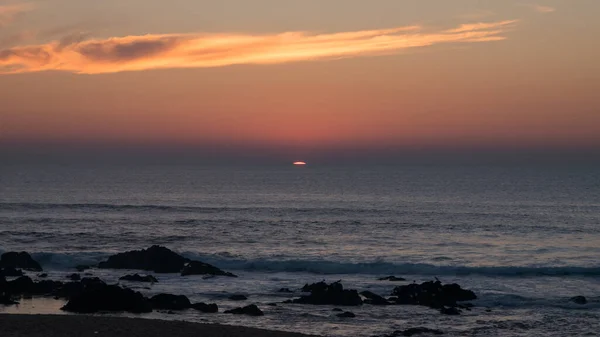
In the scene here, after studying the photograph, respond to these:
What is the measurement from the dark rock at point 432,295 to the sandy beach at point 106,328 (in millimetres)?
9283

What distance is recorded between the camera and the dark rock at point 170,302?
2709cm

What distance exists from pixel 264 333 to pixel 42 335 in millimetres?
6296

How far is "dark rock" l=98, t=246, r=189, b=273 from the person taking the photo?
125ft

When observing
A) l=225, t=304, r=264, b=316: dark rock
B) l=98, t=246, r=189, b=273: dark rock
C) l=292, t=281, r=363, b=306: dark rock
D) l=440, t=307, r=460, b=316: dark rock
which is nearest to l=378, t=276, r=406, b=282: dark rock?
l=292, t=281, r=363, b=306: dark rock

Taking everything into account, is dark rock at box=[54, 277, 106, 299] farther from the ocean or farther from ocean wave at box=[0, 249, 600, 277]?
ocean wave at box=[0, 249, 600, 277]

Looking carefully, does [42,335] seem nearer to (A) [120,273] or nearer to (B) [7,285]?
(B) [7,285]

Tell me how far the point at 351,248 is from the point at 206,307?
2314cm

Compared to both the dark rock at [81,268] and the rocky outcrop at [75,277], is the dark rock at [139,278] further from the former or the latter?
the dark rock at [81,268]

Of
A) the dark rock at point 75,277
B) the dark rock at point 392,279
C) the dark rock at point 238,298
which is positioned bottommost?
the dark rock at point 392,279

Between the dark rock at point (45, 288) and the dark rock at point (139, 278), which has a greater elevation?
the dark rock at point (45, 288)

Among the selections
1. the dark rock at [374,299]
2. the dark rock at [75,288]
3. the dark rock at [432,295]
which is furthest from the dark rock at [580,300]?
the dark rock at [75,288]

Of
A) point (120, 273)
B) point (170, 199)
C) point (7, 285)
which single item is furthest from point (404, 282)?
point (170, 199)

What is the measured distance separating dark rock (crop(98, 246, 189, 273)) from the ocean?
69.0 inches

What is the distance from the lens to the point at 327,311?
27.7 m
